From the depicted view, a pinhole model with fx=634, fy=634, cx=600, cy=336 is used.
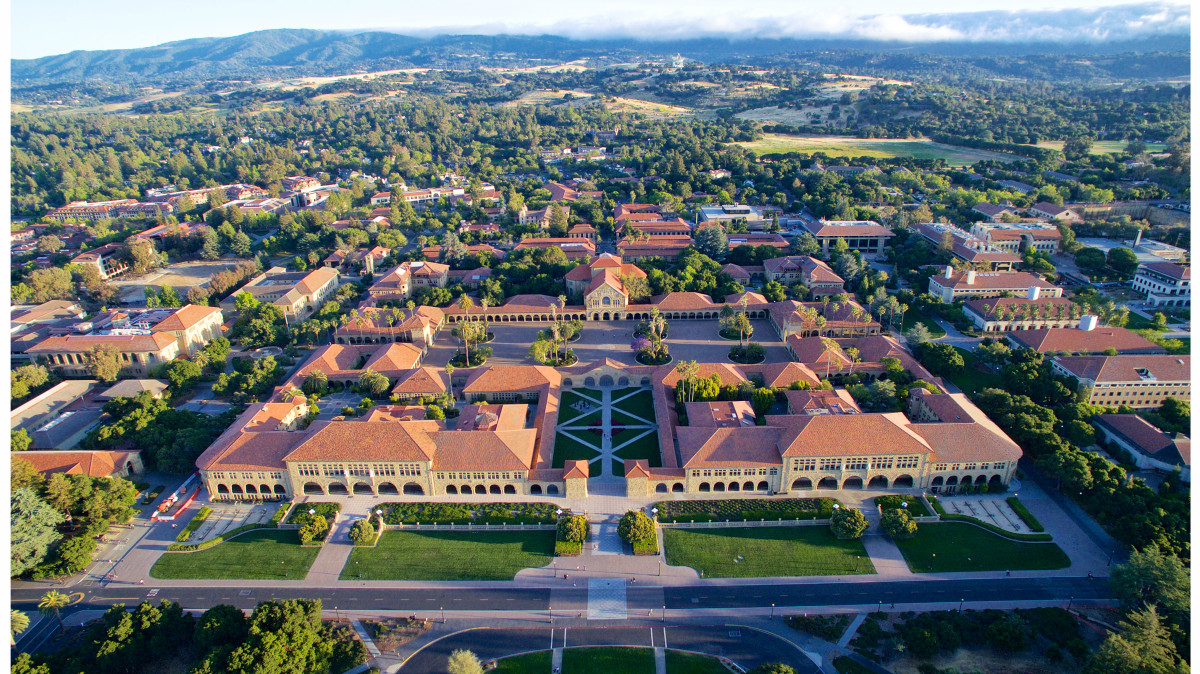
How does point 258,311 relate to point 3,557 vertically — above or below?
below

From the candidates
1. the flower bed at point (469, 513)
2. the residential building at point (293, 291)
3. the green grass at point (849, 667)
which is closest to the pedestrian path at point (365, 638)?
the flower bed at point (469, 513)

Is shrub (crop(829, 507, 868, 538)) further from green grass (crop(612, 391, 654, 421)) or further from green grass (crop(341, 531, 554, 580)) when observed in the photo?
green grass (crop(612, 391, 654, 421))

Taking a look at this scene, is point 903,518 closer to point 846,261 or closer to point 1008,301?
point 1008,301

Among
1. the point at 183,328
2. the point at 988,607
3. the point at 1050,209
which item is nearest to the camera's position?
the point at 988,607

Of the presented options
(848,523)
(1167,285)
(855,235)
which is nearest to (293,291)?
(848,523)

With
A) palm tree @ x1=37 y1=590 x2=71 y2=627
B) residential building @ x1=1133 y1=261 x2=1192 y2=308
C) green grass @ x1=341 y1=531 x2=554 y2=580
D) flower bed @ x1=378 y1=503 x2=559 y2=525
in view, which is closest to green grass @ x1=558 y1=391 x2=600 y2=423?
flower bed @ x1=378 y1=503 x2=559 y2=525

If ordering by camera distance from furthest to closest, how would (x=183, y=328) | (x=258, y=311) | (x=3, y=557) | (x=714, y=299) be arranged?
1. (x=714, y=299)
2. (x=258, y=311)
3. (x=183, y=328)
4. (x=3, y=557)

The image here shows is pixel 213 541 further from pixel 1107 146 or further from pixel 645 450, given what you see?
pixel 1107 146

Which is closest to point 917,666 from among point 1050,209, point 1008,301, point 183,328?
point 1008,301
